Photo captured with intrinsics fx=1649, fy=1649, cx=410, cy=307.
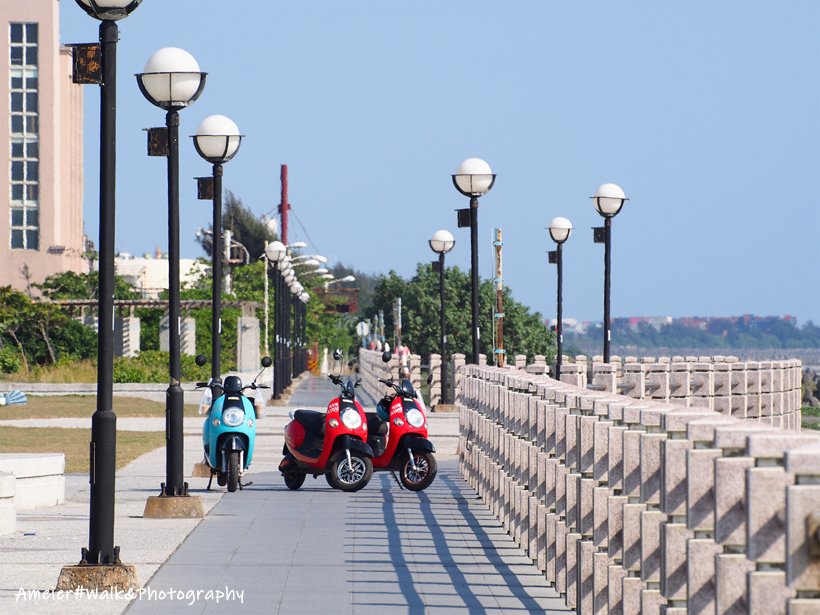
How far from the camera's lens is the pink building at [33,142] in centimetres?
9438

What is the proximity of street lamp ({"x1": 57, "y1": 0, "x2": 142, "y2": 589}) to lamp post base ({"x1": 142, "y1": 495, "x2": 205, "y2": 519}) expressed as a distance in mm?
4194

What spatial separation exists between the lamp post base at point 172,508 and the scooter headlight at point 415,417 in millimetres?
3916

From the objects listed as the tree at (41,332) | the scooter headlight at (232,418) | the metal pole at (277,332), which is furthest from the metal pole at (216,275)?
the tree at (41,332)

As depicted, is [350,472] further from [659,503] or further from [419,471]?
[659,503]

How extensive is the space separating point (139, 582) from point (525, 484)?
10.8 ft

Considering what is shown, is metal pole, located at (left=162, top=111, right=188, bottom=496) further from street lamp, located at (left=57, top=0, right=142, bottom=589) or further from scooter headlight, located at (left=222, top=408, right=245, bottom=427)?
street lamp, located at (left=57, top=0, right=142, bottom=589)

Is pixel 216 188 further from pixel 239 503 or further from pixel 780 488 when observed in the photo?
pixel 780 488

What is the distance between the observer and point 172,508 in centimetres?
1488

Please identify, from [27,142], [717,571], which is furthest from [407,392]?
[27,142]

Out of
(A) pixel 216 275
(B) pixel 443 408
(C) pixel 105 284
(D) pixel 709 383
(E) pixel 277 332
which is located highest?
(A) pixel 216 275

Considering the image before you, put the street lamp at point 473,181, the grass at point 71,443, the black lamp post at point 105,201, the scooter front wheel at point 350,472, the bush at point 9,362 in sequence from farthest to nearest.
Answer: the bush at point 9,362 < the street lamp at point 473,181 < the grass at point 71,443 < the scooter front wheel at point 350,472 < the black lamp post at point 105,201

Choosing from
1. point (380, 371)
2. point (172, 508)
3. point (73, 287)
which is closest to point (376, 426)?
point (172, 508)

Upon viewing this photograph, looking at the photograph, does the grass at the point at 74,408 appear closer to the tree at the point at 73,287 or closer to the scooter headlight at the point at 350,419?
the scooter headlight at the point at 350,419

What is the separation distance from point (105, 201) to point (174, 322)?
16.6 ft
